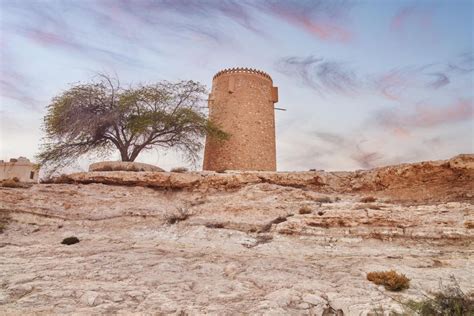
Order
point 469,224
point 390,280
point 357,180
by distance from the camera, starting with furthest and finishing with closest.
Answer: point 357,180 < point 469,224 < point 390,280

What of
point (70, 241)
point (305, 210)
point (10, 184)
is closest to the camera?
point (70, 241)

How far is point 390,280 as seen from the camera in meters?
6.73

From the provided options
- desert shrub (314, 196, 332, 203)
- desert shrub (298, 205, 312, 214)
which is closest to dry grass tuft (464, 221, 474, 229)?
desert shrub (298, 205, 312, 214)

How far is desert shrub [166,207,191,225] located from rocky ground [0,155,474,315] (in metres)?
0.04

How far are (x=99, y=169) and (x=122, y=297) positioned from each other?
10436 millimetres

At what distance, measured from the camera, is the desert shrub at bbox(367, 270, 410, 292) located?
6672 millimetres

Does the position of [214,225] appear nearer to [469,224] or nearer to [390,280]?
[390,280]

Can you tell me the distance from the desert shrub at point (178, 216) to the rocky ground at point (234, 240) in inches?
1.6

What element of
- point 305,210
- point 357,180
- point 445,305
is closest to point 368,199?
point 357,180

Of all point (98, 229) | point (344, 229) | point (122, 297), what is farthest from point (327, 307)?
point (98, 229)

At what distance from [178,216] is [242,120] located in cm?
1296

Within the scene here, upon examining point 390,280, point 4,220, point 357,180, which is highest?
point 357,180

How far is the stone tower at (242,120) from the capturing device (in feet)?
76.5

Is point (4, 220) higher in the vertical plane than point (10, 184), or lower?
lower
